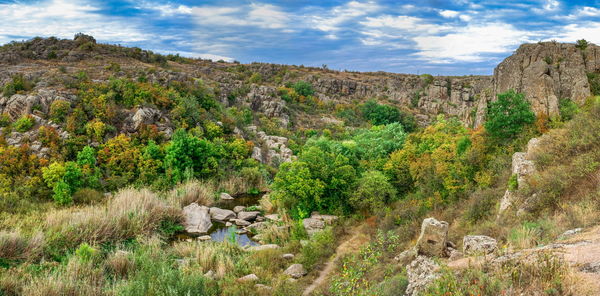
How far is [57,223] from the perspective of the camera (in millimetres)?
14281

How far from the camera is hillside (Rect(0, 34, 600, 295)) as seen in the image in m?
9.07

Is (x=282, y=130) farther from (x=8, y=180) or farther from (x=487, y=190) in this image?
(x=487, y=190)

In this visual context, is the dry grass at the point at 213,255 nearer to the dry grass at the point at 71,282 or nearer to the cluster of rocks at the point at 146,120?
the dry grass at the point at 71,282

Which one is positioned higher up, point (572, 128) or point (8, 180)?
point (572, 128)

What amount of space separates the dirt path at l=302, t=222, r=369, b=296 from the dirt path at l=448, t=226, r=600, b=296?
223 inches

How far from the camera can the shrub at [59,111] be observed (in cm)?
2247

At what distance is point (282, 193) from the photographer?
1833 cm

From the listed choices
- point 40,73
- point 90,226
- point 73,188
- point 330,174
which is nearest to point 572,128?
point 330,174

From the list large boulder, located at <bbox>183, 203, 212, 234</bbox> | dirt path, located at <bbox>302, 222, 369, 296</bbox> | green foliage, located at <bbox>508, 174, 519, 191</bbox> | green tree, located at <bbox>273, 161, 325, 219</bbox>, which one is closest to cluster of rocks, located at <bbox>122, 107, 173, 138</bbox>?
large boulder, located at <bbox>183, 203, 212, 234</bbox>

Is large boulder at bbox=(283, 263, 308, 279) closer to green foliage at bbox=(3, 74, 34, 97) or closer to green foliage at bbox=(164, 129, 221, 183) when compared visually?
green foliage at bbox=(164, 129, 221, 183)

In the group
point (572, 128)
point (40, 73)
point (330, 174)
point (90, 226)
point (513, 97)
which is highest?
point (40, 73)

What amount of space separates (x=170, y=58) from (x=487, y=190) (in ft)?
176

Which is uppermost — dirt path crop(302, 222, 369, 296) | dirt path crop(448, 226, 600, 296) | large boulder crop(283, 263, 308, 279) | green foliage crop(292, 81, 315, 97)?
green foliage crop(292, 81, 315, 97)

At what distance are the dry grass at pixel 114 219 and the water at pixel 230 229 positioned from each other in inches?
59.9
